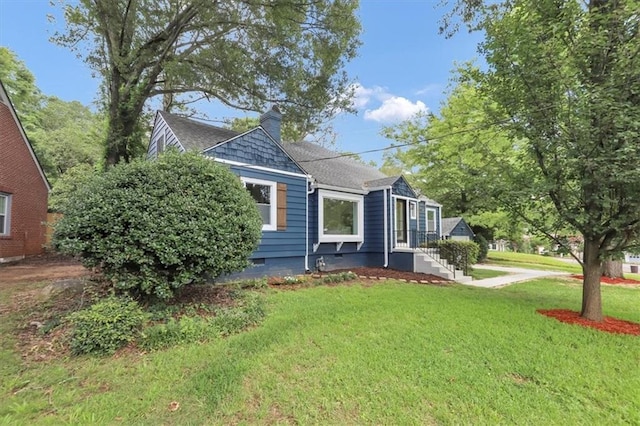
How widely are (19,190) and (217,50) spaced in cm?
937

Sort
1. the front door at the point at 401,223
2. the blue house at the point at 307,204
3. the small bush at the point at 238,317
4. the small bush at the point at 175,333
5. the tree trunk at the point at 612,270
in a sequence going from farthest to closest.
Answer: the front door at the point at 401,223, the tree trunk at the point at 612,270, the blue house at the point at 307,204, the small bush at the point at 238,317, the small bush at the point at 175,333

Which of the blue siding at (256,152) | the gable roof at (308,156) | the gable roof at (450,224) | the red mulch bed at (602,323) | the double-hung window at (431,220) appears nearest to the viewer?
the red mulch bed at (602,323)

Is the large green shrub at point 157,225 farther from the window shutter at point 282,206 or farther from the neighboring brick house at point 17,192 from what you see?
the neighboring brick house at point 17,192

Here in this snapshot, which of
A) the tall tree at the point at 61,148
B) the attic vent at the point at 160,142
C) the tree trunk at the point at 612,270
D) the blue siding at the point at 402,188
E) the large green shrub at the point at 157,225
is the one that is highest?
the tall tree at the point at 61,148

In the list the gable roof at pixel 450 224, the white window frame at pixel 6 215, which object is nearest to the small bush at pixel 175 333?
the white window frame at pixel 6 215

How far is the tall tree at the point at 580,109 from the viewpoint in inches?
195

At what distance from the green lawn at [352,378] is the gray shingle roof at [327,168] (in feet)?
22.2

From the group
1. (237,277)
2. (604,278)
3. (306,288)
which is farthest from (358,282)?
(604,278)

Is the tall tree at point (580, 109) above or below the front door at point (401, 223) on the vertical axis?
above

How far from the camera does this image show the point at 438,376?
10.9 feet

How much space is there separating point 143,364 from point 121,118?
11.3m

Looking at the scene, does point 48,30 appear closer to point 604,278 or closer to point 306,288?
point 306,288

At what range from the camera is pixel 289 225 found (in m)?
9.32

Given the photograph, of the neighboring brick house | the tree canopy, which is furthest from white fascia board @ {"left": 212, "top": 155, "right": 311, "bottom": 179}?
the tree canopy
